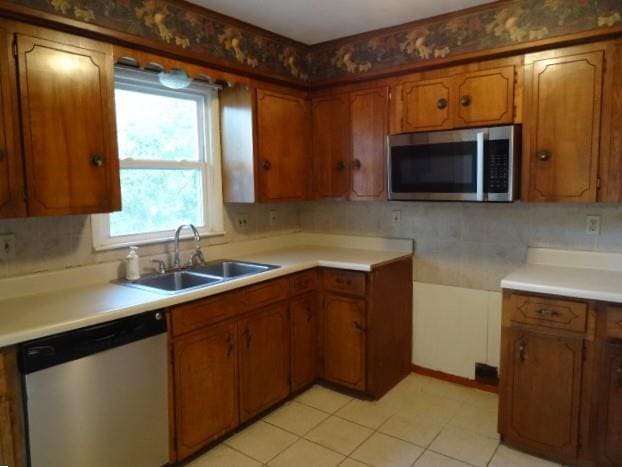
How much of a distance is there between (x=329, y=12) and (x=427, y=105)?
816 mm

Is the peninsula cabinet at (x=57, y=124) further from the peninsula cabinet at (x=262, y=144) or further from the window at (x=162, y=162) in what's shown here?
the peninsula cabinet at (x=262, y=144)

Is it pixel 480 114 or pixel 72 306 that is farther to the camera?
pixel 480 114

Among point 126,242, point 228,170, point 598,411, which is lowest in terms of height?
point 598,411

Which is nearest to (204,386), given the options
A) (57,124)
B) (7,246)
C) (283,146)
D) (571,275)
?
(7,246)

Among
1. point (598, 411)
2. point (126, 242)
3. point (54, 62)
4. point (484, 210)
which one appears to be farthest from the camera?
point (484, 210)

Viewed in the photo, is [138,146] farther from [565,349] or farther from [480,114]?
[565,349]

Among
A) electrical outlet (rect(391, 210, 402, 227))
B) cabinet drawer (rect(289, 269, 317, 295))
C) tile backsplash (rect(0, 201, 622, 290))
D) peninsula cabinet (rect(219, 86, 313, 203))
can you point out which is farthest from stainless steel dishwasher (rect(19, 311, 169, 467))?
electrical outlet (rect(391, 210, 402, 227))

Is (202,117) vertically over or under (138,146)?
over

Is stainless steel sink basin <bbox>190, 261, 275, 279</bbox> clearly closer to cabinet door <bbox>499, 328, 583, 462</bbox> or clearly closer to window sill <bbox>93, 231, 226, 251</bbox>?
window sill <bbox>93, 231, 226, 251</bbox>

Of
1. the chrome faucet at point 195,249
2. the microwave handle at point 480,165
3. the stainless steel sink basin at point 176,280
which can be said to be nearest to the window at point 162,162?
the chrome faucet at point 195,249

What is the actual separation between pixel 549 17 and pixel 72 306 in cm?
276

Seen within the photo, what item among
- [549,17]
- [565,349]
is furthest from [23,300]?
[549,17]

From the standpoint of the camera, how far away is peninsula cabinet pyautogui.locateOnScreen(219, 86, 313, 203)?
117 inches

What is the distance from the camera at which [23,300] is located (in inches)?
81.2
